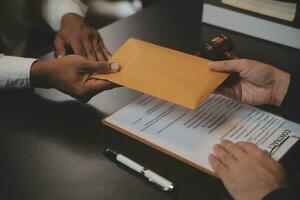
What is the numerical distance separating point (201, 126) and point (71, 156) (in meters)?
0.29

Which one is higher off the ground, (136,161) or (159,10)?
(159,10)

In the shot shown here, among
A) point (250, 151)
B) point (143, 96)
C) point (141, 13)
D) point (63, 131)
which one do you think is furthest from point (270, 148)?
point (141, 13)

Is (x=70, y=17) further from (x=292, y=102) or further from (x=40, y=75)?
(x=292, y=102)

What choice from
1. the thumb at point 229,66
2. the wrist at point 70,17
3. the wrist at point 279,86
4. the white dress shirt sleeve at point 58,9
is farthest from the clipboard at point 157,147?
the white dress shirt sleeve at point 58,9

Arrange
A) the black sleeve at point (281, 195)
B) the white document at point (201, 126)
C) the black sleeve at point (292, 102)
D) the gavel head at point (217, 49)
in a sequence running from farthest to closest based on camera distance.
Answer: the gavel head at point (217, 49) → the black sleeve at point (292, 102) → the white document at point (201, 126) → the black sleeve at point (281, 195)

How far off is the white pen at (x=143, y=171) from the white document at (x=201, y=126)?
0.23 feet

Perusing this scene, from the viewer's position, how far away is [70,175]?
775 millimetres

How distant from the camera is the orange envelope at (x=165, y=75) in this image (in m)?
0.82

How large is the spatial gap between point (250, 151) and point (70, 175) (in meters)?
0.36

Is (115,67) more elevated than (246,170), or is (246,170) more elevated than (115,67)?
(115,67)

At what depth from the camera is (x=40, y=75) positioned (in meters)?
0.99

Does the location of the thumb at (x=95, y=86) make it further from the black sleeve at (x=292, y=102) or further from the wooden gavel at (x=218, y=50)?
the black sleeve at (x=292, y=102)

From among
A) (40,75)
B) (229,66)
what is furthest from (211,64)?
(40,75)

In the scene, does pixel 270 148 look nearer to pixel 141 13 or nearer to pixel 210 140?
pixel 210 140
